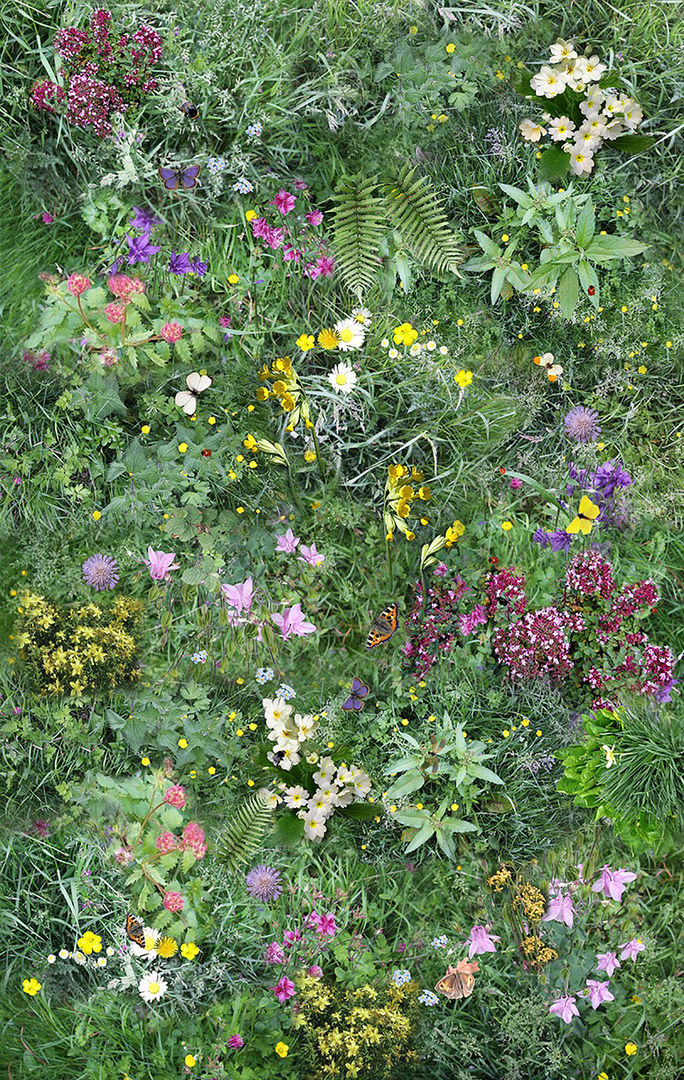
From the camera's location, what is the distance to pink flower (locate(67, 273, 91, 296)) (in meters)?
3.98

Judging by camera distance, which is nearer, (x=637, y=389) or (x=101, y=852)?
(x=101, y=852)

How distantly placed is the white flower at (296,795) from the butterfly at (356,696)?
15.7 inches

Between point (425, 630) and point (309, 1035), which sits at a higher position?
point (425, 630)

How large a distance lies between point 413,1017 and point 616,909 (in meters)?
1.00

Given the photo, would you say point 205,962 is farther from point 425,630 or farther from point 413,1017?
point 425,630

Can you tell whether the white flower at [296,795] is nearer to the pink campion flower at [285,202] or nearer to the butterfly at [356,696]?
the butterfly at [356,696]

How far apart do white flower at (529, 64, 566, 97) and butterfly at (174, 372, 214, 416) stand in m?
2.00

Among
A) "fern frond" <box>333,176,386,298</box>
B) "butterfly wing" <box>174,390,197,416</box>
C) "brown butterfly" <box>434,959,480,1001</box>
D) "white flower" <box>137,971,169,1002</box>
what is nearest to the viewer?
"white flower" <box>137,971,169,1002</box>

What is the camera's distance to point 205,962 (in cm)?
388

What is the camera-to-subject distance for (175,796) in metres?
3.90

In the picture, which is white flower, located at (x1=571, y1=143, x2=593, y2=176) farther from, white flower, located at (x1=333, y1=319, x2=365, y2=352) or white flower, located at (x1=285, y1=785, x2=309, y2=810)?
white flower, located at (x1=285, y1=785, x2=309, y2=810)

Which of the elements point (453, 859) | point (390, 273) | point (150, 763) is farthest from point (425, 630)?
point (390, 273)

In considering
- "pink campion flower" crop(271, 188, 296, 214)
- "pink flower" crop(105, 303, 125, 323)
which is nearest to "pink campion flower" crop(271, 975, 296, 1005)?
"pink flower" crop(105, 303, 125, 323)

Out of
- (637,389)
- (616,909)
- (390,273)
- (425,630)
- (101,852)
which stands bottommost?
(616,909)
